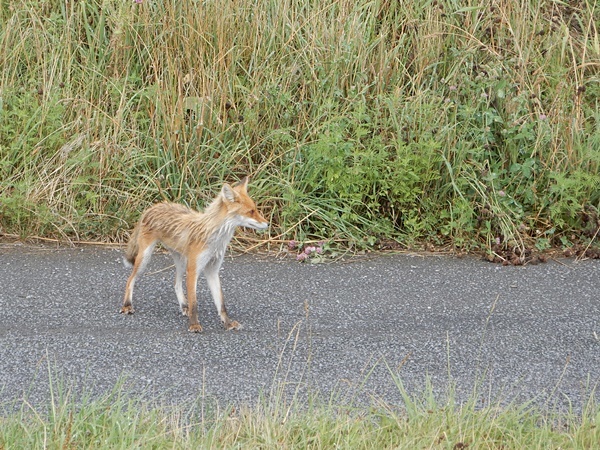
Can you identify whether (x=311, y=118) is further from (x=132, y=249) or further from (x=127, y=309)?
(x=127, y=309)

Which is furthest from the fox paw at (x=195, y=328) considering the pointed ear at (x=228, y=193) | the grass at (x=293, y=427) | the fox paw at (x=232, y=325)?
the grass at (x=293, y=427)

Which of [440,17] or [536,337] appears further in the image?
[440,17]

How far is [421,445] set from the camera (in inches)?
153

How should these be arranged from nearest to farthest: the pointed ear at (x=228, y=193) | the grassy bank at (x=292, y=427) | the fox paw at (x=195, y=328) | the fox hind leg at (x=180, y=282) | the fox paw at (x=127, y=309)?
the grassy bank at (x=292, y=427), the pointed ear at (x=228, y=193), the fox paw at (x=195, y=328), the fox paw at (x=127, y=309), the fox hind leg at (x=180, y=282)

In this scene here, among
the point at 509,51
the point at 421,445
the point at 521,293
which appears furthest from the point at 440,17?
the point at 421,445

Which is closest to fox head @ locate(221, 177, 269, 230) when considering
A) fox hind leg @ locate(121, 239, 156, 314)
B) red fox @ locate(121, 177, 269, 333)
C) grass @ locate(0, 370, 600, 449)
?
red fox @ locate(121, 177, 269, 333)

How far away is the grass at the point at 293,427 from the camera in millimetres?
3863

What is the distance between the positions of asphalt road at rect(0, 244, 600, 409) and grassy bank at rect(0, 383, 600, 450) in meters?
0.21

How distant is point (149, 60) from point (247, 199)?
3214 millimetres

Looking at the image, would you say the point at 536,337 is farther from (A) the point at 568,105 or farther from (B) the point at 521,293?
(A) the point at 568,105

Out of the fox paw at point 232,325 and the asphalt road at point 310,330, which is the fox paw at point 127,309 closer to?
the asphalt road at point 310,330

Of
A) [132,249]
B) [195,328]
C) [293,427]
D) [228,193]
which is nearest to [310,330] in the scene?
[195,328]

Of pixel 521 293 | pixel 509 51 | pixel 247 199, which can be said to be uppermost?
pixel 509 51

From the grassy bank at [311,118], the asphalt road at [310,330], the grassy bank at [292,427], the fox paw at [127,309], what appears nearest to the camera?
the grassy bank at [292,427]
